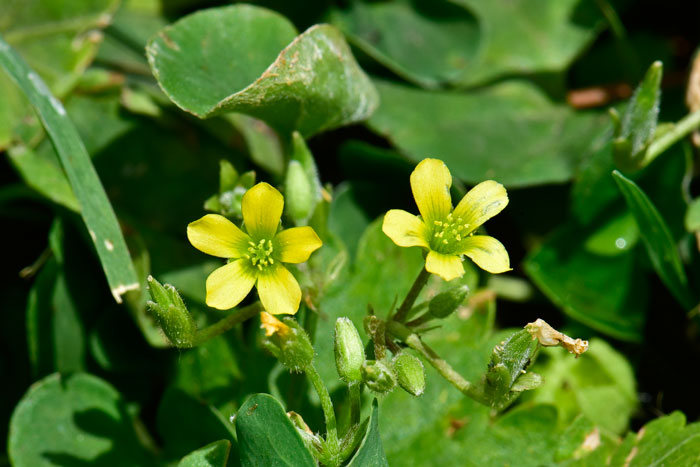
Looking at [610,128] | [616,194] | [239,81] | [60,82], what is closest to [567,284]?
[616,194]

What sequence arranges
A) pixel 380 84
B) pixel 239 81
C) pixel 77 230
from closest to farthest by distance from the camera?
pixel 239 81 → pixel 77 230 → pixel 380 84

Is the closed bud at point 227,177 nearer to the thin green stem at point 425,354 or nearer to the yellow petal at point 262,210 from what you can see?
the yellow petal at point 262,210

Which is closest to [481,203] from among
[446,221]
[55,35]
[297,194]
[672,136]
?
[446,221]

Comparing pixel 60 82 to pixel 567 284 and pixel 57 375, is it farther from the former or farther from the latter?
pixel 567 284

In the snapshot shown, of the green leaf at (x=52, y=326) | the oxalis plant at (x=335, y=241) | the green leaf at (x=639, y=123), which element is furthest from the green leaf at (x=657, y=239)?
the green leaf at (x=52, y=326)

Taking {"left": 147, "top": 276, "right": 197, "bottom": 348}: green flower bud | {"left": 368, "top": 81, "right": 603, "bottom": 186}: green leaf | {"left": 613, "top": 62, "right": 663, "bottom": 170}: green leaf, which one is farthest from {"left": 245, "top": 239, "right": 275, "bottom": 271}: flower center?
{"left": 613, "top": 62, "right": 663, "bottom": 170}: green leaf

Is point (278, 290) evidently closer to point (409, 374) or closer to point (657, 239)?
point (409, 374)
